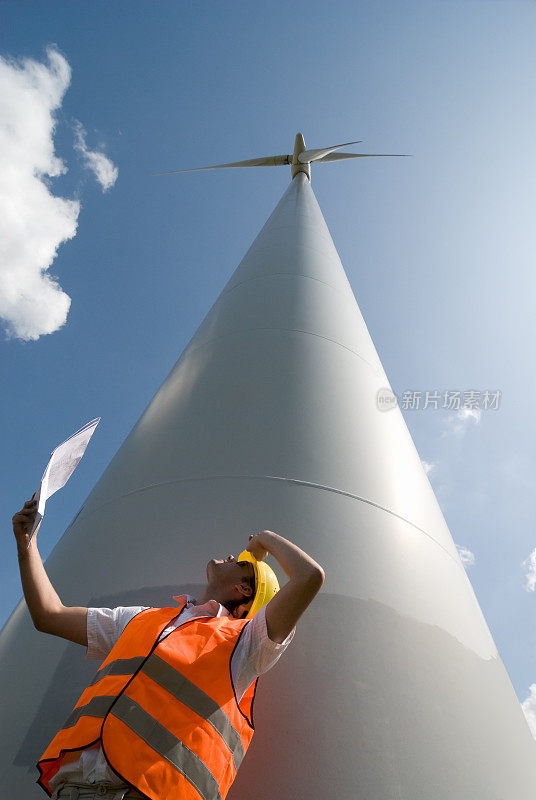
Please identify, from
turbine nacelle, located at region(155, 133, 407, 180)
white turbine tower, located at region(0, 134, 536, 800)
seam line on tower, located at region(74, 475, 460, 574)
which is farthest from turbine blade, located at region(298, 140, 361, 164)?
seam line on tower, located at region(74, 475, 460, 574)

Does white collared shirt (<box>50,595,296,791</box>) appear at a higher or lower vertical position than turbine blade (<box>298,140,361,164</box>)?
lower

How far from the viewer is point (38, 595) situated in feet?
6.68

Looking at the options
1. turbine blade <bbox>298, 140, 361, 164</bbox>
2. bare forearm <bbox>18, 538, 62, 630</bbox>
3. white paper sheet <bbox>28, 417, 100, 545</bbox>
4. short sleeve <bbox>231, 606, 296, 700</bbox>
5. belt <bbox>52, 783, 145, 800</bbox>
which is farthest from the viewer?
turbine blade <bbox>298, 140, 361, 164</bbox>

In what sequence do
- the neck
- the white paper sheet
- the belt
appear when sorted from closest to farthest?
the belt, the white paper sheet, the neck

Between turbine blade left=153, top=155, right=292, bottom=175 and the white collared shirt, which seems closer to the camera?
the white collared shirt

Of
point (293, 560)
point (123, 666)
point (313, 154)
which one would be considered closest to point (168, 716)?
point (123, 666)

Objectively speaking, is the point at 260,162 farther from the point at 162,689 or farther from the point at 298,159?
the point at 162,689

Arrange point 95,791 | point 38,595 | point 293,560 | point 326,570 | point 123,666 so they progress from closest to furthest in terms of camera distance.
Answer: point 95,791, point 123,666, point 293,560, point 38,595, point 326,570

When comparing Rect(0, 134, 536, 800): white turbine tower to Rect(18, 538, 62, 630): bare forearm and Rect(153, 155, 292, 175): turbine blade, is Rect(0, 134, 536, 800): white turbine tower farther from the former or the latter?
Rect(153, 155, 292, 175): turbine blade

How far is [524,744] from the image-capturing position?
7.64 feet

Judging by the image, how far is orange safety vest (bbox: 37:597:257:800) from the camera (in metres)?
1.56

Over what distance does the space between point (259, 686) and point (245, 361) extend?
8.27 ft

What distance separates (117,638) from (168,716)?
1.83ft

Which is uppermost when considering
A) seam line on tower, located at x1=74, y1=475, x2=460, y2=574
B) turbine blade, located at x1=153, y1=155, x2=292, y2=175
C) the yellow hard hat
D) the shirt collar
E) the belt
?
turbine blade, located at x1=153, y1=155, x2=292, y2=175
